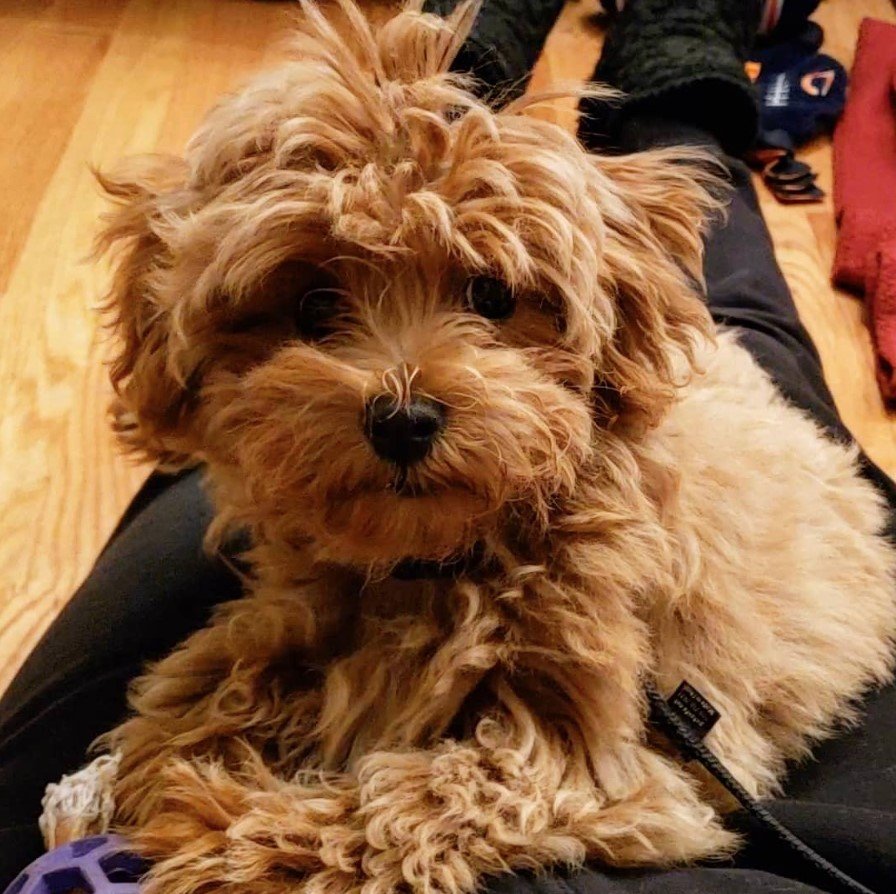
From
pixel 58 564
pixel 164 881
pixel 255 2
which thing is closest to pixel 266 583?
pixel 164 881

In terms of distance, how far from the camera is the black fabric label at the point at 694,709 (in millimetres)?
986

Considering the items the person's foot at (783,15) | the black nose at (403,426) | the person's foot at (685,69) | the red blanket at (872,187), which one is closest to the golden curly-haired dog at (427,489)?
the black nose at (403,426)

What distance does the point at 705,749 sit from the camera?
981 mm

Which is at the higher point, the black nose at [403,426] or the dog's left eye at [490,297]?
the dog's left eye at [490,297]

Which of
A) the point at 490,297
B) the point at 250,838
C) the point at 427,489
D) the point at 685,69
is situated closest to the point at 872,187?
the point at 685,69

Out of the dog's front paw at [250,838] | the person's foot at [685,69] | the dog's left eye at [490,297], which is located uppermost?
the person's foot at [685,69]

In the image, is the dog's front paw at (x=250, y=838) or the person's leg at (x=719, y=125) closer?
the dog's front paw at (x=250, y=838)

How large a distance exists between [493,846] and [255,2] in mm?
2841

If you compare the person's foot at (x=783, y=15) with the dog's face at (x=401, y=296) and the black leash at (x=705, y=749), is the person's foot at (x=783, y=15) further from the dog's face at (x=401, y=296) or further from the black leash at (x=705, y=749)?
the black leash at (x=705, y=749)

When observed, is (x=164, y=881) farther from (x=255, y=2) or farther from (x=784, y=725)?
(x=255, y=2)

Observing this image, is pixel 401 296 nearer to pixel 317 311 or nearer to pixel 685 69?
pixel 317 311

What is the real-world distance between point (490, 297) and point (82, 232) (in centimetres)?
164

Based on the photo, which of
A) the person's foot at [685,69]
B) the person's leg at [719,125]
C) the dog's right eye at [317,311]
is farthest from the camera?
the person's foot at [685,69]

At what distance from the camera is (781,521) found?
1157 millimetres
